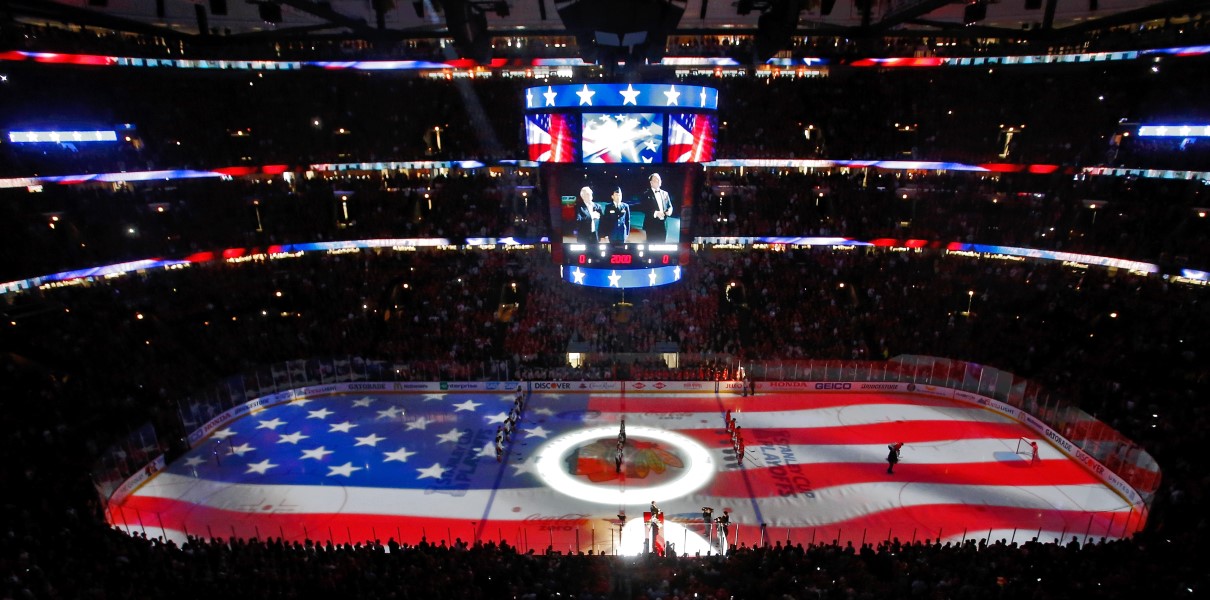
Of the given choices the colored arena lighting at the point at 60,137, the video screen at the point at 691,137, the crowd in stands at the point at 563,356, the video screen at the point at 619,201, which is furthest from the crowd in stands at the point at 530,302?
the video screen at the point at 691,137

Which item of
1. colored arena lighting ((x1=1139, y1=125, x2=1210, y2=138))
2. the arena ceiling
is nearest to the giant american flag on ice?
the arena ceiling

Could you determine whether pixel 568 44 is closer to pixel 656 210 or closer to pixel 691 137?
pixel 691 137

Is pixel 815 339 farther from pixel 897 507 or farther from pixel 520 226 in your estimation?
pixel 520 226

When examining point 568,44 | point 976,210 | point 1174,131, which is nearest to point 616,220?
point 568,44

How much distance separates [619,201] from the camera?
77.4ft

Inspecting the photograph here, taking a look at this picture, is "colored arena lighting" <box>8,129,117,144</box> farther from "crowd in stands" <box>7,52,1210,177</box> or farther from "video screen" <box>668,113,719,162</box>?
"video screen" <box>668,113,719,162</box>

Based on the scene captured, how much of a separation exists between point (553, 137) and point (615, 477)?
12.3 metres

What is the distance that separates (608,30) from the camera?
15.2 m

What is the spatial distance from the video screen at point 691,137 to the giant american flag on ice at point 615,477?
1040 centimetres

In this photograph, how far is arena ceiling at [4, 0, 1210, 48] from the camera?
2695 centimetres

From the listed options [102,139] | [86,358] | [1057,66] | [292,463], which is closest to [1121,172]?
[1057,66]

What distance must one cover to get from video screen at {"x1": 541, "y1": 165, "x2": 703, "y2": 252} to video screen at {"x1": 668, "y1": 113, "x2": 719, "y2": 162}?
1.76 feet

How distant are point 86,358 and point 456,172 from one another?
21103mm

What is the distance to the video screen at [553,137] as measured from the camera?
73.8 ft
